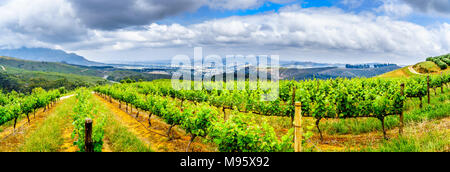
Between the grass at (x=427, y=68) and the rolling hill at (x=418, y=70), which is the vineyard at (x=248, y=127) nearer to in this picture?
the rolling hill at (x=418, y=70)

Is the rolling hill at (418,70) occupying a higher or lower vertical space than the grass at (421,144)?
higher

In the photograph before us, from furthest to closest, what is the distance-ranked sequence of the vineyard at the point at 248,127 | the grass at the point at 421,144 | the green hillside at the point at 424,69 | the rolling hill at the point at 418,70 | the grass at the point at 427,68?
1. the grass at the point at 427,68
2. the rolling hill at the point at 418,70
3. the green hillside at the point at 424,69
4. the vineyard at the point at 248,127
5. the grass at the point at 421,144

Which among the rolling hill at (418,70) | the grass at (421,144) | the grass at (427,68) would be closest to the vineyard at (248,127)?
the grass at (421,144)

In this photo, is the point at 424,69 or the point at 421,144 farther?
the point at 424,69

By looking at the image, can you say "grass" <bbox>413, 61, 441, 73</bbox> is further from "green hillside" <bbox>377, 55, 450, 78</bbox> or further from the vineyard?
the vineyard

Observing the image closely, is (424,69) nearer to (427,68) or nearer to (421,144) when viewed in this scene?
(427,68)

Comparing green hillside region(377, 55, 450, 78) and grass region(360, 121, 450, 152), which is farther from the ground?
green hillside region(377, 55, 450, 78)

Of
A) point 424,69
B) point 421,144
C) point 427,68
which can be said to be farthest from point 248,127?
point 427,68

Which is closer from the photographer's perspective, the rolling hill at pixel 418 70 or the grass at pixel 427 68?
the rolling hill at pixel 418 70

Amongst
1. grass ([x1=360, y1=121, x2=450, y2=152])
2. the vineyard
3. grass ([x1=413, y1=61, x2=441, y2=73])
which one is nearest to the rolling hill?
grass ([x1=413, y1=61, x2=441, y2=73])

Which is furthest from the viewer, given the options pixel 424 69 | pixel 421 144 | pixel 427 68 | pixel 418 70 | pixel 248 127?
pixel 418 70

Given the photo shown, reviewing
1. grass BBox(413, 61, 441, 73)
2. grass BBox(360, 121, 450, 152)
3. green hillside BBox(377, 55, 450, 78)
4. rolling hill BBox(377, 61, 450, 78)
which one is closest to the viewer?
grass BBox(360, 121, 450, 152)
